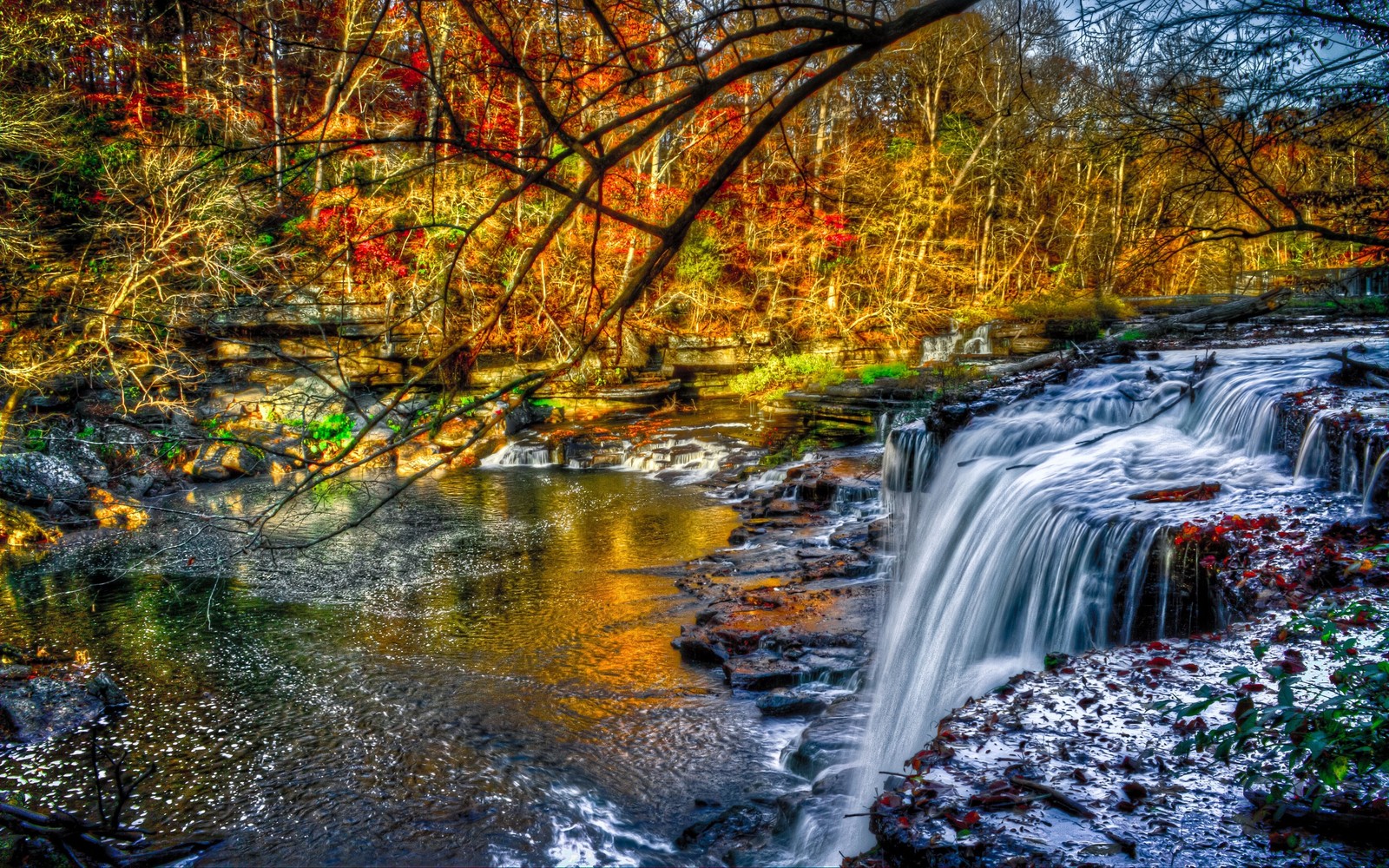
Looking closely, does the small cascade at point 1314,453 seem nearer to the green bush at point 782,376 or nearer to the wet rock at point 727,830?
the wet rock at point 727,830

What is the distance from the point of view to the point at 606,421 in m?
19.7

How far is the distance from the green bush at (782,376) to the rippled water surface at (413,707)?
34.8ft

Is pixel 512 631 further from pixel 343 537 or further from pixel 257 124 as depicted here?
pixel 257 124

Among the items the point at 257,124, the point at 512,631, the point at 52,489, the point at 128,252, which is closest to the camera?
the point at 512,631

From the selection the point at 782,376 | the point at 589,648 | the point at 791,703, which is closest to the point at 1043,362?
the point at 791,703

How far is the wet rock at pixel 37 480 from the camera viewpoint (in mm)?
12359

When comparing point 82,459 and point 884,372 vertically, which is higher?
point 884,372

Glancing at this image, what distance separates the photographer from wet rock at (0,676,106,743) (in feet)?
21.5

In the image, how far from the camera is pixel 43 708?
6.77 meters

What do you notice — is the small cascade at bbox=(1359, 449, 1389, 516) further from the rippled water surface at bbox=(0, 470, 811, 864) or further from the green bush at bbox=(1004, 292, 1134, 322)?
the green bush at bbox=(1004, 292, 1134, 322)

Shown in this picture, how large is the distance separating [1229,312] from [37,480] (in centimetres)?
1883

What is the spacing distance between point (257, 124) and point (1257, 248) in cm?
2579

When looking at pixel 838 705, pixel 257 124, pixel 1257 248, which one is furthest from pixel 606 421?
pixel 1257 248

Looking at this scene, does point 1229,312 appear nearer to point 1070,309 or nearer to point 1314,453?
point 1070,309
